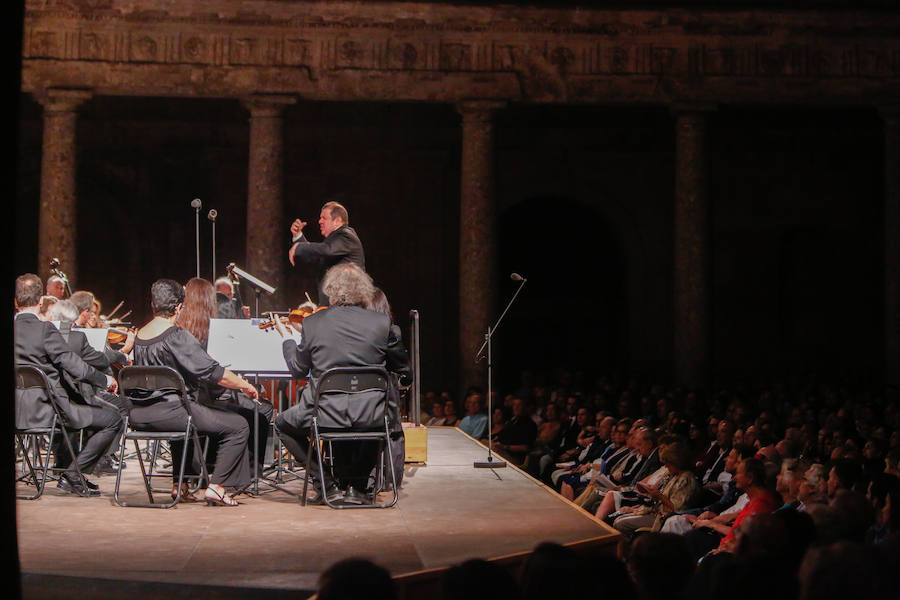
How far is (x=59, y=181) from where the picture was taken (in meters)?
18.1

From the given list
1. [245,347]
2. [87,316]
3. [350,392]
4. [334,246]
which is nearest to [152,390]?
[245,347]

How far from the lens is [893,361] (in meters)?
18.9

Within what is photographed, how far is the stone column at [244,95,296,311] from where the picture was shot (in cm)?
1825

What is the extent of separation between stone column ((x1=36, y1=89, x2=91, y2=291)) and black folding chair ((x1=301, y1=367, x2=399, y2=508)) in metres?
11.3

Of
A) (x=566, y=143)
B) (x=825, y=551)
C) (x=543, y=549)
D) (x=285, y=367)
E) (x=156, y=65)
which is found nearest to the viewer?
(x=825, y=551)

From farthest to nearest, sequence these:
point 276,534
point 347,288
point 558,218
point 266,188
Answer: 1. point 558,218
2. point 266,188
3. point 347,288
4. point 276,534

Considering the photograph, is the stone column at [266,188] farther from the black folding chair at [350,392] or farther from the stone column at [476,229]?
the black folding chair at [350,392]

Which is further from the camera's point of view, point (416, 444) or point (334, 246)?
point (416, 444)

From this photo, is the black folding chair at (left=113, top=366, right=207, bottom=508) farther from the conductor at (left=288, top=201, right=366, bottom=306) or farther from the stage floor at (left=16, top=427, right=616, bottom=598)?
the conductor at (left=288, top=201, right=366, bottom=306)

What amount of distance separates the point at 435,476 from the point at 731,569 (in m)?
5.82

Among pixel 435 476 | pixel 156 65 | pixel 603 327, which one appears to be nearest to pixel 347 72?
pixel 156 65

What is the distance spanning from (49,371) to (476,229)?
418 inches

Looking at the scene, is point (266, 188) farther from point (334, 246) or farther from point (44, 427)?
point (44, 427)

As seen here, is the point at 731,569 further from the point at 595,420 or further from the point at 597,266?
the point at 597,266
